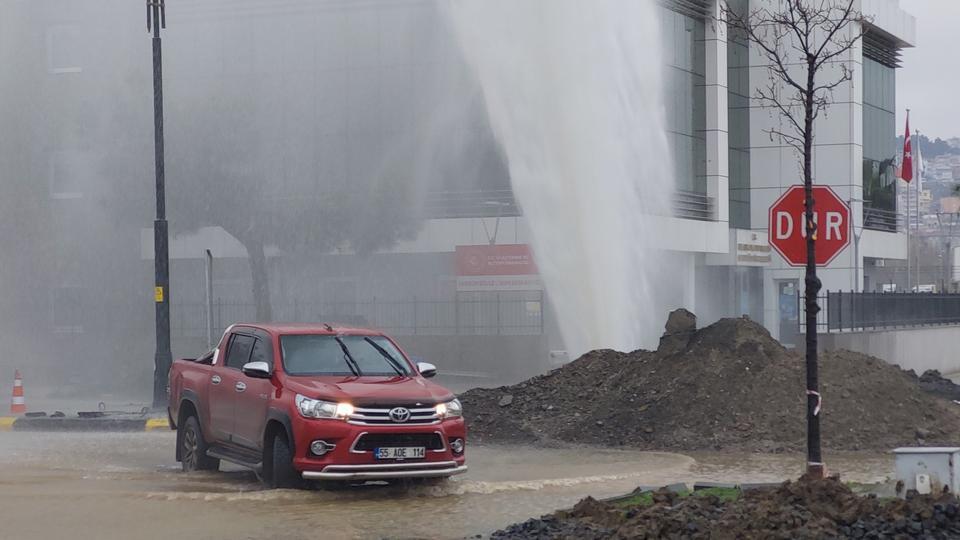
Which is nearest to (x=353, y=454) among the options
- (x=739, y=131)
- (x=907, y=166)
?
(x=739, y=131)

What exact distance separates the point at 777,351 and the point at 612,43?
1352cm

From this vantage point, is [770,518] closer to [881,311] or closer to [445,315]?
[881,311]

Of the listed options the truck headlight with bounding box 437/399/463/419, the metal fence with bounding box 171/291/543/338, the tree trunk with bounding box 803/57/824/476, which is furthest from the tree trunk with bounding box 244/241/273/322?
the tree trunk with bounding box 803/57/824/476

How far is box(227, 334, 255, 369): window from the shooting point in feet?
48.1

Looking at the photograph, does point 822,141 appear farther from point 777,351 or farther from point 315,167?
point 777,351

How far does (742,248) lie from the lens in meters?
52.9

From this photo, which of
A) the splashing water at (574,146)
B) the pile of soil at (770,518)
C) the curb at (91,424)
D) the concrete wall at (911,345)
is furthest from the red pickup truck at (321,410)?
the concrete wall at (911,345)

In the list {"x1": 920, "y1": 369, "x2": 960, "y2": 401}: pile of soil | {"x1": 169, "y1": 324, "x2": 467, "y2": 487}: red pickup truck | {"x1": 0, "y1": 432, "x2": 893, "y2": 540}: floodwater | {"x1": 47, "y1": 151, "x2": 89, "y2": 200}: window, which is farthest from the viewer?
{"x1": 47, "y1": 151, "x2": 89, "y2": 200}: window

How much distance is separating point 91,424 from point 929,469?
14.6 metres

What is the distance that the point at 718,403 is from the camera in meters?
18.6

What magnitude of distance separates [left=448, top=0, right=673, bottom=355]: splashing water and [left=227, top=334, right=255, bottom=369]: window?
46.3 feet

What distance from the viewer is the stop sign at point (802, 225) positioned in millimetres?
13609

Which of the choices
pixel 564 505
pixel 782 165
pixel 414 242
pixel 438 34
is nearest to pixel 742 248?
pixel 782 165

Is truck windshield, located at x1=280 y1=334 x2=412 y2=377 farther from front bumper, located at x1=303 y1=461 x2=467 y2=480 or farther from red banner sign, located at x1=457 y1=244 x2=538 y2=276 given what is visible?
red banner sign, located at x1=457 y1=244 x2=538 y2=276
